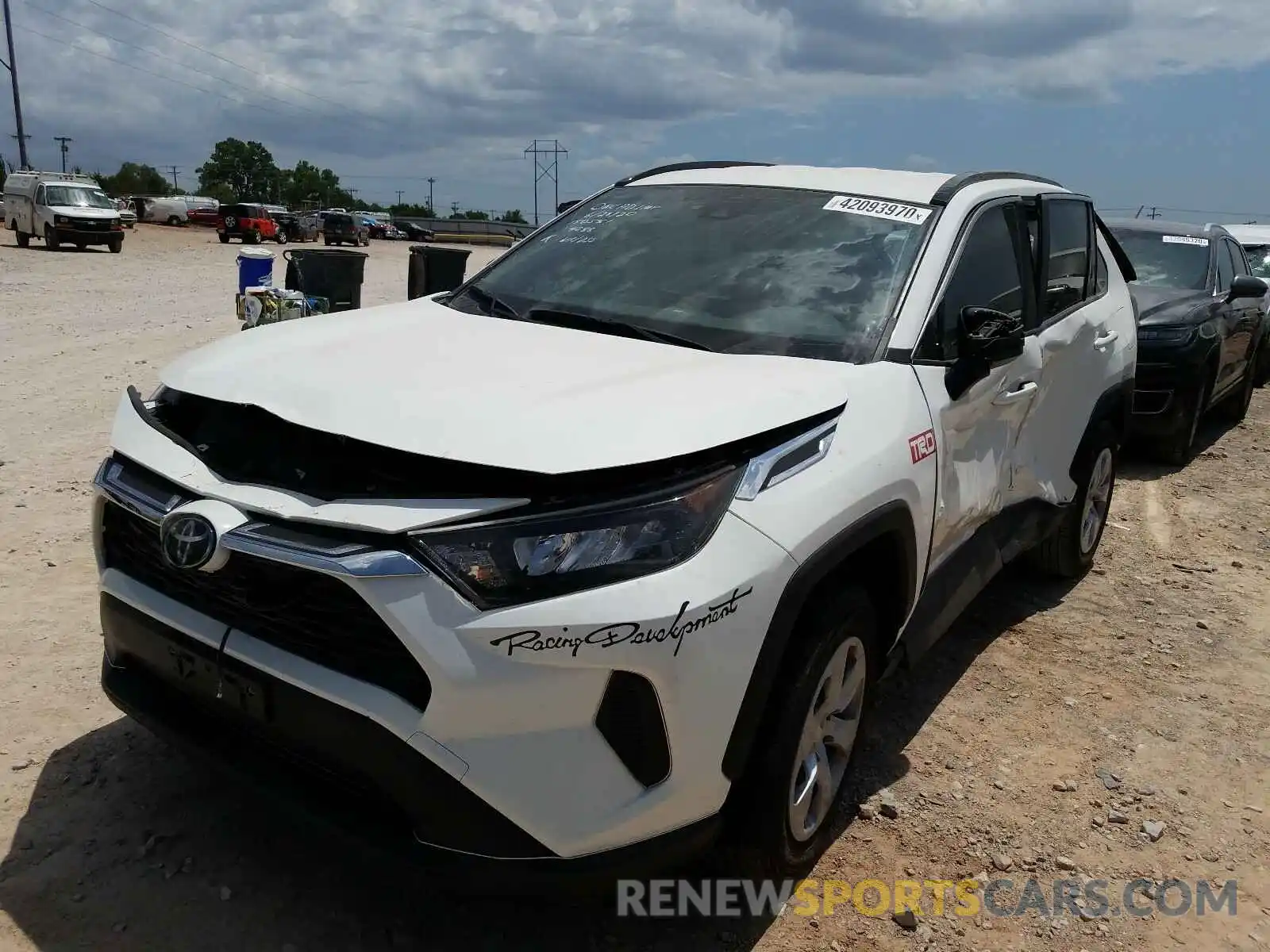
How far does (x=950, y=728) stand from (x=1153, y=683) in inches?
43.4

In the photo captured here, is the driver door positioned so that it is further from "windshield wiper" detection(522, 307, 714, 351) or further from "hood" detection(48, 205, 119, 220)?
"hood" detection(48, 205, 119, 220)

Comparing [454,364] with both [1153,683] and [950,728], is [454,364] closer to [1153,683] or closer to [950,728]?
[950,728]

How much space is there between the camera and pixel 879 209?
11.5ft

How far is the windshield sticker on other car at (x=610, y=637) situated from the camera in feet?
6.46

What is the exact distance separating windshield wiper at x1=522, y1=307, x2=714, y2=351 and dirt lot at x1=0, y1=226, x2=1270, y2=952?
5.17 feet

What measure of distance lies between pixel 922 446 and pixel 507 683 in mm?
1490

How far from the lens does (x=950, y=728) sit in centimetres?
380

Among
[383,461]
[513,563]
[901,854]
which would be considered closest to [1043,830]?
[901,854]

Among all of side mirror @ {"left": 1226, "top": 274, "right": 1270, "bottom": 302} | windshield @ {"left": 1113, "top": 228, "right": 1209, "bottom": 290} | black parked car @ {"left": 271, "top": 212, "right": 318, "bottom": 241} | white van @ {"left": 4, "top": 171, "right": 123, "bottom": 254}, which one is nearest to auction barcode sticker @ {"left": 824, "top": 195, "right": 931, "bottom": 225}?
side mirror @ {"left": 1226, "top": 274, "right": 1270, "bottom": 302}

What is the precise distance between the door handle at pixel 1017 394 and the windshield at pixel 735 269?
61 centimetres

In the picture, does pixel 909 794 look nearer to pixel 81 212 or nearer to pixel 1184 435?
pixel 1184 435

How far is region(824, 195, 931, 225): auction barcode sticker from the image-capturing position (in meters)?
3.46

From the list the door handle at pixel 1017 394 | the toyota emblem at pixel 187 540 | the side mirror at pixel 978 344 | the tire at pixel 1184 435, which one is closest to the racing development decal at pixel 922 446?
the side mirror at pixel 978 344

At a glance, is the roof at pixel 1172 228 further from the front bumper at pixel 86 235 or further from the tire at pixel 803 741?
the front bumper at pixel 86 235
